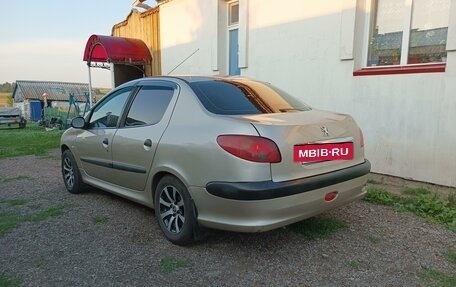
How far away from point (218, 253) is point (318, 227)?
45.0 inches

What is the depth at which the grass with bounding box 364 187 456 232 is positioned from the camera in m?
3.93

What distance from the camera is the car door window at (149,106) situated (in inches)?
139

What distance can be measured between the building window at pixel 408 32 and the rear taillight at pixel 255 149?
149 inches

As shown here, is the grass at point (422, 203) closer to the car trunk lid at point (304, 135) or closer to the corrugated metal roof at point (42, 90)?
the car trunk lid at point (304, 135)

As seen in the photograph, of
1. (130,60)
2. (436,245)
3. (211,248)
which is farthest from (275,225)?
(130,60)

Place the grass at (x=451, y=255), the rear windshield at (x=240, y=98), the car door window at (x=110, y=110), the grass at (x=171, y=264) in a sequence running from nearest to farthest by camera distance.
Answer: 1. the grass at (x=171, y=264)
2. the grass at (x=451, y=255)
3. the rear windshield at (x=240, y=98)
4. the car door window at (x=110, y=110)

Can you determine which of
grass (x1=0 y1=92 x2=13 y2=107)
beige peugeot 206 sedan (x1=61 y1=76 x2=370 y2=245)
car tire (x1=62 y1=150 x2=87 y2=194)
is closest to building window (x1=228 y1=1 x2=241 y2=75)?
car tire (x1=62 y1=150 x2=87 y2=194)

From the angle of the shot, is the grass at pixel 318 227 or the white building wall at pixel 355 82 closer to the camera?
the grass at pixel 318 227

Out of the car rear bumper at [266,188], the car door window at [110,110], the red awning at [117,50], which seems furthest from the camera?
the red awning at [117,50]

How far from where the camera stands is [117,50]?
10914 millimetres

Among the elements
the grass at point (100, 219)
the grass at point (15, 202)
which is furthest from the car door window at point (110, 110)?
the grass at point (15, 202)

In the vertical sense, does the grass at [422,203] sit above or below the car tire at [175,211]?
below

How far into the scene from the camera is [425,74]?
496 centimetres

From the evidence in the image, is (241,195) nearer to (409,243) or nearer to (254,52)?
(409,243)
